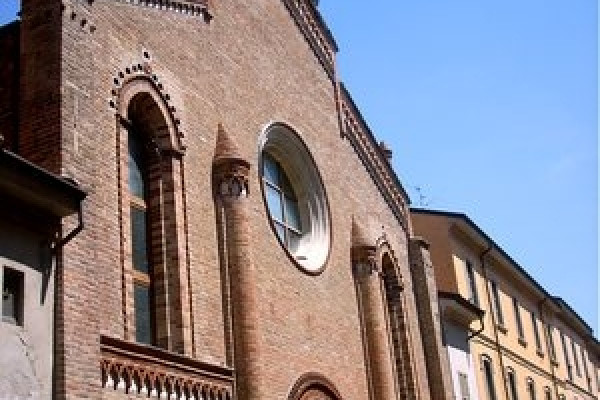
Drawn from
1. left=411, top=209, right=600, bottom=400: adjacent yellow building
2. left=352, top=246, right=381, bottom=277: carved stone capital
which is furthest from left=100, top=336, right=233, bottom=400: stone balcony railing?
left=411, top=209, right=600, bottom=400: adjacent yellow building

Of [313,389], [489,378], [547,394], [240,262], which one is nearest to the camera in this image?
[240,262]

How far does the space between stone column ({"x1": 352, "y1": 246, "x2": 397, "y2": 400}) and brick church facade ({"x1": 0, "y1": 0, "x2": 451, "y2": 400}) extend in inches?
1.6

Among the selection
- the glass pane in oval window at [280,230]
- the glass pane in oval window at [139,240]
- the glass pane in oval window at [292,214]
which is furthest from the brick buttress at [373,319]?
the glass pane in oval window at [139,240]

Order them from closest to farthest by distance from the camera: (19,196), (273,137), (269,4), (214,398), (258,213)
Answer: (19,196)
(214,398)
(258,213)
(273,137)
(269,4)

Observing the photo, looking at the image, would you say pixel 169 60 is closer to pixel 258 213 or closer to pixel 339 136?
pixel 258 213

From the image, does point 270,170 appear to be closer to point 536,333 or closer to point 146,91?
point 146,91

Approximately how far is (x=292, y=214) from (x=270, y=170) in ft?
3.23

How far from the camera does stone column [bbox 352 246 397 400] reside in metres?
15.7

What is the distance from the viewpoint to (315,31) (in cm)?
1802

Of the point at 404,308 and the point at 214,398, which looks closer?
the point at 214,398

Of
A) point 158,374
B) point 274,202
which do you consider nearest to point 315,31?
point 274,202

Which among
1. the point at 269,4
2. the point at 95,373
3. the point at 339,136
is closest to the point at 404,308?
the point at 339,136

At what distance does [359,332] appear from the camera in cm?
1586

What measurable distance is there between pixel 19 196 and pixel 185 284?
11.0 feet
